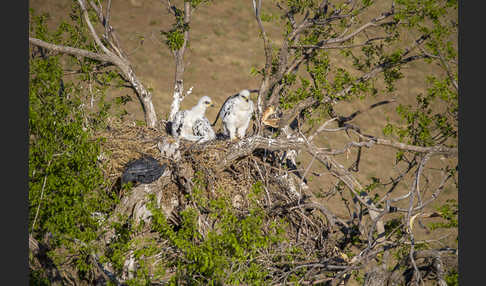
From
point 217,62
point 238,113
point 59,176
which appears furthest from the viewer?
point 217,62

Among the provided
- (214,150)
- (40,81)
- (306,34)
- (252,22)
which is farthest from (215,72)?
(40,81)

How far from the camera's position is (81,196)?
5488 millimetres

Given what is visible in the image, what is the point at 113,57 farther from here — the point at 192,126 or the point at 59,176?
the point at 59,176

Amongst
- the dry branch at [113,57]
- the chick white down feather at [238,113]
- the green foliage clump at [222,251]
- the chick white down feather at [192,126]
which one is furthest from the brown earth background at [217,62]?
the green foliage clump at [222,251]

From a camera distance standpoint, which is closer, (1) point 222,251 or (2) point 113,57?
(1) point 222,251

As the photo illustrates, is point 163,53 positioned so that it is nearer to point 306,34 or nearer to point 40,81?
point 306,34

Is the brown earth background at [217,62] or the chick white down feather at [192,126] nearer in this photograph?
the chick white down feather at [192,126]

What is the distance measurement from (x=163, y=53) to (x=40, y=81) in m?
20.2

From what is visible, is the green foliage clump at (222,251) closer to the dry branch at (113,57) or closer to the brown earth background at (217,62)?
the dry branch at (113,57)

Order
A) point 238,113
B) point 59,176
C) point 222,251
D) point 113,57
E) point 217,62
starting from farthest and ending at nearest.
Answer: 1. point 217,62
2. point 113,57
3. point 238,113
4. point 222,251
5. point 59,176

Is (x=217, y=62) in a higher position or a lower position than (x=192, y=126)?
higher

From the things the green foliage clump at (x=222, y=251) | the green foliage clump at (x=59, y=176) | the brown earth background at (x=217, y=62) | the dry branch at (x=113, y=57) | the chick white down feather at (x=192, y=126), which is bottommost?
the green foliage clump at (x=222, y=251)

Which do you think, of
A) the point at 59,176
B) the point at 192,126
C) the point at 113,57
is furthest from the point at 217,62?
the point at 59,176

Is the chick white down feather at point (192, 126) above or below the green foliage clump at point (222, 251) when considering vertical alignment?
above
